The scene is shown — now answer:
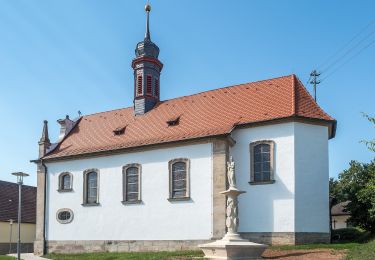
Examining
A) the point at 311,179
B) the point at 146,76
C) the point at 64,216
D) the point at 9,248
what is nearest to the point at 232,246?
the point at 311,179

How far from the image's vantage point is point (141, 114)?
31766 mm

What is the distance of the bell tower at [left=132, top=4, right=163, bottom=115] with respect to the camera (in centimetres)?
3225

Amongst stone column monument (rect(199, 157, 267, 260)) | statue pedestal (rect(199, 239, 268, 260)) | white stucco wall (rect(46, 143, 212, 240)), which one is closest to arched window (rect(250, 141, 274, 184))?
white stucco wall (rect(46, 143, 212, 240))

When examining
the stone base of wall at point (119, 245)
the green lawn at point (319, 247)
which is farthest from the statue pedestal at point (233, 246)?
the stone base of wall at point (119, 245)

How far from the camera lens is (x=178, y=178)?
85.6 ft

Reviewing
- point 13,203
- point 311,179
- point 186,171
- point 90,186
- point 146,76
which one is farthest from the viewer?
point 13,203

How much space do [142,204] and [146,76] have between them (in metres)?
9.99

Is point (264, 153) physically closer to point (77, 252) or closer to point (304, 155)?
point (304, 155)

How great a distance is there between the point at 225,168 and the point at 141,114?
954 cm

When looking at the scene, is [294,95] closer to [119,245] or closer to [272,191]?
[272,191]

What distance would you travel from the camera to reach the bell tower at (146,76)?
32250 millimetres

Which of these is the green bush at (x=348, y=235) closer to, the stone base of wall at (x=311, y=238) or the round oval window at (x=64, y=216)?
the stone base of wall at (x=311, y=238)

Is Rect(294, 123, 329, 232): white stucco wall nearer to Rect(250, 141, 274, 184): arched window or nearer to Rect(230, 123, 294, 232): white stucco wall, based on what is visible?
Rect(230, 123, 294, 232): white stucco wall

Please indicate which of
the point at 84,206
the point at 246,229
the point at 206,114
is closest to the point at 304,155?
the point at 246,229
